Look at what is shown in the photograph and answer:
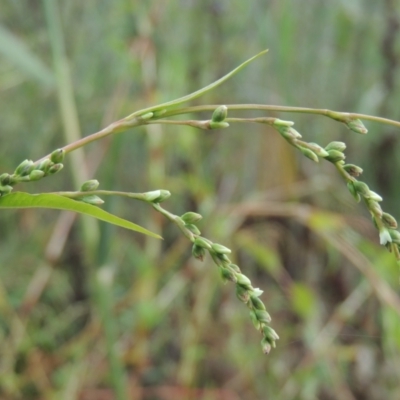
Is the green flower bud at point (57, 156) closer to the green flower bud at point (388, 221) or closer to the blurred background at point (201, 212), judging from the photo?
the green flower bud at point (388, 221)

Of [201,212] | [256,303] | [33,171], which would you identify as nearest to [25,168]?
[33,171]

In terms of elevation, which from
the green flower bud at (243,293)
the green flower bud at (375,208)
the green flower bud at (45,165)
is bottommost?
the green flower bud at (243,293)

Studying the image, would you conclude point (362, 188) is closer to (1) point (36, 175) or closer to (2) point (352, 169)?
(2) point (352, 169)

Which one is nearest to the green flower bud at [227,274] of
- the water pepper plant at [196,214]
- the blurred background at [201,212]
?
the water pepper plant at [196,214]

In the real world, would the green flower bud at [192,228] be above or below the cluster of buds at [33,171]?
below

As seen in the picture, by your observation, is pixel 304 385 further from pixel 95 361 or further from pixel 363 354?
pixel 95 361

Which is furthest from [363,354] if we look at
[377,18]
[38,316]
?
[377,18]
